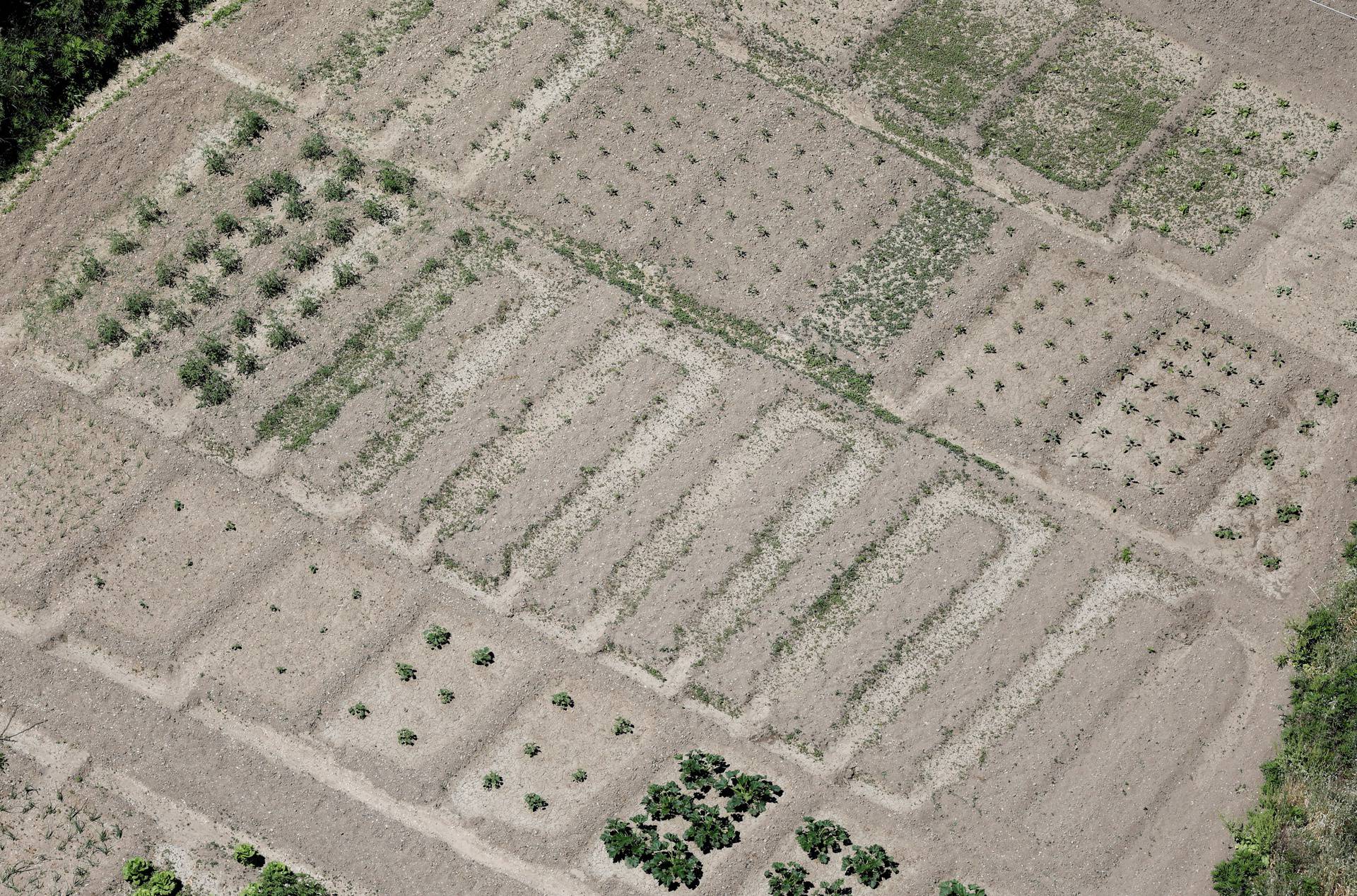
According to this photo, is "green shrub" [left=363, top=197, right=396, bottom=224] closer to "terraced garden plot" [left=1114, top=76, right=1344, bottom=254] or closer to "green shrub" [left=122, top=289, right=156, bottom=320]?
"green shrub" [left=122, top=289, right=156, bottom=320]

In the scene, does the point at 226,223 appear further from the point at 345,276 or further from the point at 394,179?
the point at 394,179

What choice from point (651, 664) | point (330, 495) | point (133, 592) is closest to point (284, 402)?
point (330, 495)

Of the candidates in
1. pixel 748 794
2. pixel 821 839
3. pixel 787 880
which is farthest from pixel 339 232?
pixel 787 880

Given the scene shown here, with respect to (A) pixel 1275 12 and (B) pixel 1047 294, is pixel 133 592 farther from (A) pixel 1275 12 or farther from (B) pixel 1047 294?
(A) pixel 1275 12

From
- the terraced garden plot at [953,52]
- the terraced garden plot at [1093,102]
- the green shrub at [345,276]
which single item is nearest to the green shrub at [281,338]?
the green shrub at [345,276]

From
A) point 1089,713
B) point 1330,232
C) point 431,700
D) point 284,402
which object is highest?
point 284,402

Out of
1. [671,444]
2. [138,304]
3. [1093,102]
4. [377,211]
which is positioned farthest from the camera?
[1093,102]
